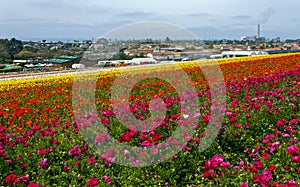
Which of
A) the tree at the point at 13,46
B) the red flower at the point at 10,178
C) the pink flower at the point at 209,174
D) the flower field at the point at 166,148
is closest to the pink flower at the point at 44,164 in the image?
the flower field at the point at 166,148

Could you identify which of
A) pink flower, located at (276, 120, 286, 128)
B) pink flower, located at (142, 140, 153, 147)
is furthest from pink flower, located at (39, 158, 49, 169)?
pink flower, located at (276, 120, 286, 128)

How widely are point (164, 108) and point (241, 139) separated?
1.42 m

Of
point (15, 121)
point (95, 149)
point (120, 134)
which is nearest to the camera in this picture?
point (95, 149)

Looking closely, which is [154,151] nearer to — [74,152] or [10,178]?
[74,152]

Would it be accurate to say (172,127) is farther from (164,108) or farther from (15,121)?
(15,121)

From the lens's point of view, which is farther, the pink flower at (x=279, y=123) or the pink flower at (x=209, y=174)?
the pink flower at (x=279, y=123)

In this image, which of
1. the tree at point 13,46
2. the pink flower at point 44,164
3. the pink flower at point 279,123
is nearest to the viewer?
the pink flower at point 44,164

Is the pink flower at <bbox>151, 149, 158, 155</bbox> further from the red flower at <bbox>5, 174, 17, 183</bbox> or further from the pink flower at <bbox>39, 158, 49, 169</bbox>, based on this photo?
the red flower at <bbox>5, 174, 17, 183</bbox>

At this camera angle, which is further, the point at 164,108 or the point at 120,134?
the point at 164,108

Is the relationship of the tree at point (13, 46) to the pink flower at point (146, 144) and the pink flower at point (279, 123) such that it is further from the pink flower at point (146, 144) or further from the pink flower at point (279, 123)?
the pink flower at point (279, 123)

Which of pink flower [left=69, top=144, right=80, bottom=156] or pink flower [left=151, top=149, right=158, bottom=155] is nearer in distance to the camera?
pink flower [left=151, top=149, right=158, bottom=155]

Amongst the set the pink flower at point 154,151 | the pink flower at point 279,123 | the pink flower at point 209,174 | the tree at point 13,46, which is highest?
the tree at point 13,46

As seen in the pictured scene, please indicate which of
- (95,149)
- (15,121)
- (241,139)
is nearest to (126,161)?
(95,149)

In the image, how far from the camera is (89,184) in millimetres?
3018
